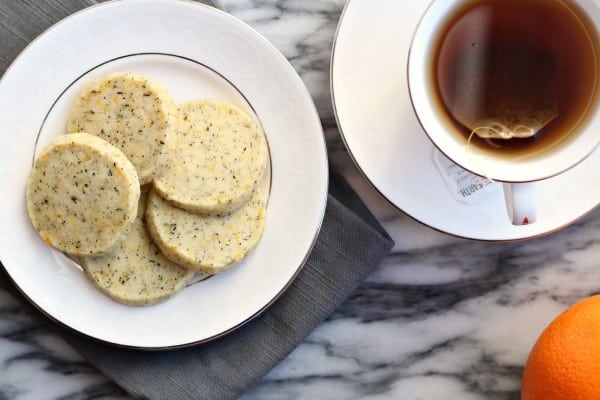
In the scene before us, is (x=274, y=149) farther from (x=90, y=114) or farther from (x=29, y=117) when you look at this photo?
(x=29, y=117)

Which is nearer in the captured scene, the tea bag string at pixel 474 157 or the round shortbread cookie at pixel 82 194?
the tea bag string at pixel 474 157

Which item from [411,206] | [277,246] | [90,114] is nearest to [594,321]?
[411,206]

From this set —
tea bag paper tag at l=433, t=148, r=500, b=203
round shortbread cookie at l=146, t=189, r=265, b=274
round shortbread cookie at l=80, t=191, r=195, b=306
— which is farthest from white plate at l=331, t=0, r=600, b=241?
round shortbread cookie at l=80, t=191, r=195, b=306

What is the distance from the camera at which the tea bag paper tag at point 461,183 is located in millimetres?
1323

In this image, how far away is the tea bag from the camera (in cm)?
125

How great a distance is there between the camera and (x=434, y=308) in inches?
58.3

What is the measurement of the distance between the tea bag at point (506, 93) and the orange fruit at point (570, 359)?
318 mm

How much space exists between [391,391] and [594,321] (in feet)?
1.36

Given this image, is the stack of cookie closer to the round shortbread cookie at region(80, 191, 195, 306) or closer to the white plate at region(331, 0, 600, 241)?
the round shortbread cookie at region(80, 191, 195, 306)

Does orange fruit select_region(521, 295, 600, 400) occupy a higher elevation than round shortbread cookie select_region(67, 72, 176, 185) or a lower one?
lower

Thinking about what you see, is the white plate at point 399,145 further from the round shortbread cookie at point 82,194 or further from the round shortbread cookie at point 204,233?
the round shortbread cookie at point 82,194

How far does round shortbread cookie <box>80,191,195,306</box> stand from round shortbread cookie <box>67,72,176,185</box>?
0.09 metres

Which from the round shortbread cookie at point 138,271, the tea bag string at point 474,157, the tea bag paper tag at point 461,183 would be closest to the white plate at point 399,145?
the tea bag paper tag at point 461,183

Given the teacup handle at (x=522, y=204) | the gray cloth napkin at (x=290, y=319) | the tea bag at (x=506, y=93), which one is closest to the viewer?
the teacup handle at (x=522, y=204)
